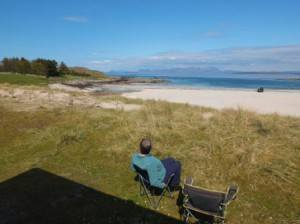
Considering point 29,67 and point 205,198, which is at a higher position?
point 29,67

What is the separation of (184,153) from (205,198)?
11.8ft

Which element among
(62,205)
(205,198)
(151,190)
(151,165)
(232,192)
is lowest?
(62,205)

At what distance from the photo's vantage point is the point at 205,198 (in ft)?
14.0

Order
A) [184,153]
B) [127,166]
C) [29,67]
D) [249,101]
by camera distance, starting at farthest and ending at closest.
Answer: [29,67] < [249,101] < [184,153] < [127,166]

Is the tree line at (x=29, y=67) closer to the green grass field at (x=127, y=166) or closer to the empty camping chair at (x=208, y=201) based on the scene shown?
the green grass field at (x=127, y=166)

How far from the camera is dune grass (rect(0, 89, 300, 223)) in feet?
19.0

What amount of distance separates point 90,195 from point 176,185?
1964 mm

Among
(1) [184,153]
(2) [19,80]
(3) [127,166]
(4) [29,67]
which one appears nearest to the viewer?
(3) [127,166]

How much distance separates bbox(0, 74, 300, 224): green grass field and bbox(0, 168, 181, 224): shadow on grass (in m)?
0.02

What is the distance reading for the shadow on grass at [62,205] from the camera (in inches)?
197

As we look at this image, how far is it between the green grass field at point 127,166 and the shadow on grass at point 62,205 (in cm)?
2

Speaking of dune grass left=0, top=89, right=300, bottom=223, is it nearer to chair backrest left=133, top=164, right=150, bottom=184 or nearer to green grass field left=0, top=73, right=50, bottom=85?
chair backrest left=133, top=164, right=150, bottom=184

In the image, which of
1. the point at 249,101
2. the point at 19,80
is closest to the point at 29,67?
the point at 19,80

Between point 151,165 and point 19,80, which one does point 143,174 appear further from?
point 19,80
